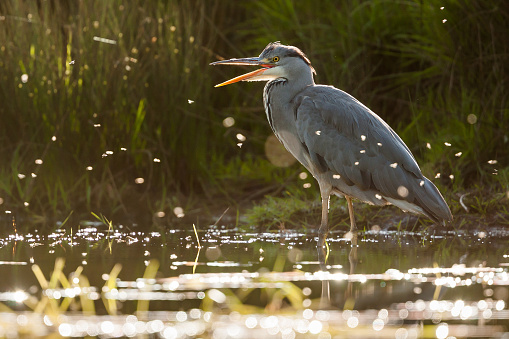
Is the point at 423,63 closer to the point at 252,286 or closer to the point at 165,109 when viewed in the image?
the point at 165,109

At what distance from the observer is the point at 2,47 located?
8.46 metres

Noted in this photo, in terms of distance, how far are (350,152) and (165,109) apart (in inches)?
93.2

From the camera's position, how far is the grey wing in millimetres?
6797

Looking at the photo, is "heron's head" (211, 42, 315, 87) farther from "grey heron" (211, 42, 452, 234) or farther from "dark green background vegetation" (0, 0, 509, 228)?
"dark green background vegetation" (0, 0, 509, 228)

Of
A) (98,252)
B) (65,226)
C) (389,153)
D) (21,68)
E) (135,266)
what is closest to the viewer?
(135,266)

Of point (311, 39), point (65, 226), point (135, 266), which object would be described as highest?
point (311, 39)

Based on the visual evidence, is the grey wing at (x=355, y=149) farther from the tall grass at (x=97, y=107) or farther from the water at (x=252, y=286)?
the tall grass at (x=97, y=107)

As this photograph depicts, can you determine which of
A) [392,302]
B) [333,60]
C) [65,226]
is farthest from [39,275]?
[333,60]

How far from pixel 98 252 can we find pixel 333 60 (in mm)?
4319

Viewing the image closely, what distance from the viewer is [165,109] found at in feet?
28.6

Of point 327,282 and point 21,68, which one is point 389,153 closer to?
point 327,282

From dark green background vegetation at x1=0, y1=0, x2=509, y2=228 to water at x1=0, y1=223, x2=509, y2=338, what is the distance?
133cm

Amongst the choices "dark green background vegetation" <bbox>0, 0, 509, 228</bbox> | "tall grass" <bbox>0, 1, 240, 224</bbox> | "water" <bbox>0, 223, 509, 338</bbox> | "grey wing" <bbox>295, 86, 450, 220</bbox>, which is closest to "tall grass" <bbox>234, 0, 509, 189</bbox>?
"dark green background vegetation" <bbox>0, 0, 509, 228</bbox>

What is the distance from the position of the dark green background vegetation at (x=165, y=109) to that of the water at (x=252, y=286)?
133cm
